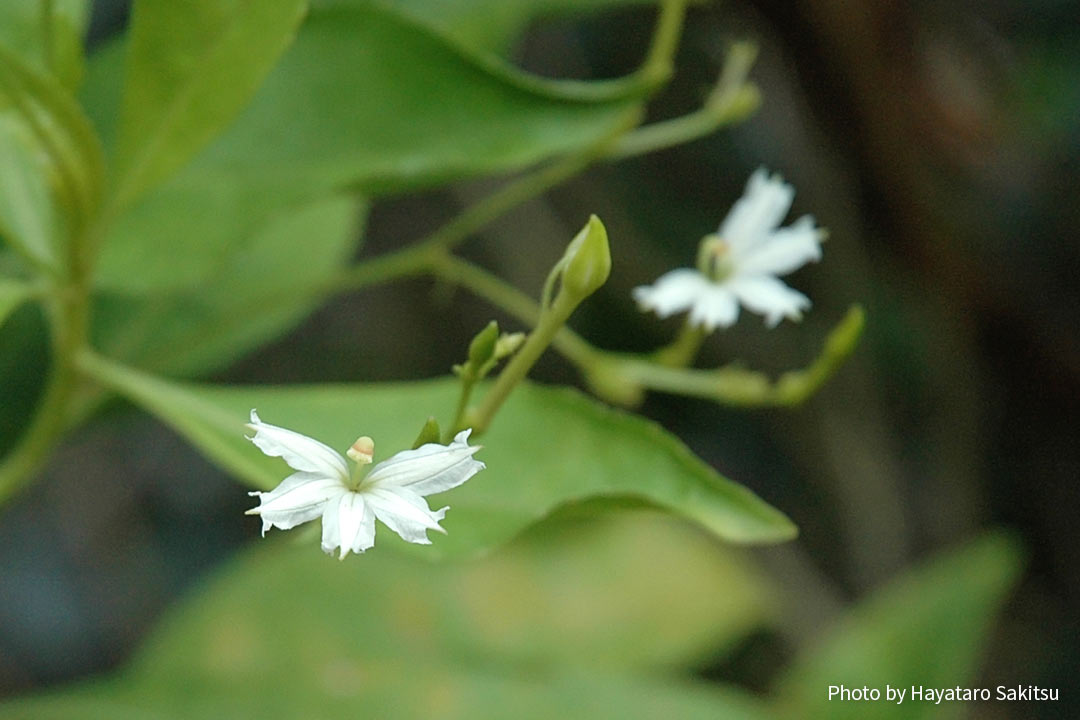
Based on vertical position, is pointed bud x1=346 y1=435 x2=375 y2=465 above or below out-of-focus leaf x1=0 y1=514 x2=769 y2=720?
below

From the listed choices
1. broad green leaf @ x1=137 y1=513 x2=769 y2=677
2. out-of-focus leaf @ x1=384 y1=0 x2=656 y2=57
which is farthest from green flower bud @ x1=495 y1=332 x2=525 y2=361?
broad green leaf @ x1=137 y1=513 x2=769 y2=677

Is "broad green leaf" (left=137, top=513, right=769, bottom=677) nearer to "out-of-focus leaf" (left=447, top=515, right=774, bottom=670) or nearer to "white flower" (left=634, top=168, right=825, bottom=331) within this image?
"out-of-focus leaf" (left=447, top=515, right=774, bottom=670)

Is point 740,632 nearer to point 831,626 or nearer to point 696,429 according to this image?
point 831,626

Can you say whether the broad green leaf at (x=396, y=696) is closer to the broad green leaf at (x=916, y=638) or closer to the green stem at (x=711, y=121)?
the broad green leaf at (x=916, y=638)

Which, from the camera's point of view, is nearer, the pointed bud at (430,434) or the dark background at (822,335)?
the pointed bud at (430,434)

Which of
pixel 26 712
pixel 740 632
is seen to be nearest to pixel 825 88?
pixel 740 632

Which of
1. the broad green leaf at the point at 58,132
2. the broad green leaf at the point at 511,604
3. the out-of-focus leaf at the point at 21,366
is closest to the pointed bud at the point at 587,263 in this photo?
the broad green leaf at the point at 58,132
